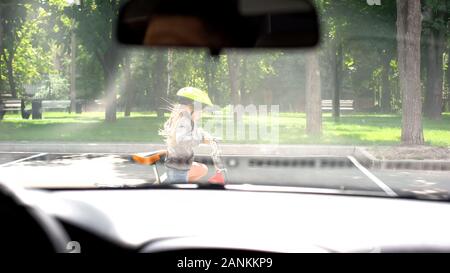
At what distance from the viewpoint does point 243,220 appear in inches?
90.7

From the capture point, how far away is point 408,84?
58.8 ft

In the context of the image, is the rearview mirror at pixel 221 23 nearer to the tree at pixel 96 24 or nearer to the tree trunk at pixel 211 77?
the tree at pixel 96 24

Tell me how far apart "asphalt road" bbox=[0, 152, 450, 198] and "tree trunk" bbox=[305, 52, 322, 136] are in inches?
273

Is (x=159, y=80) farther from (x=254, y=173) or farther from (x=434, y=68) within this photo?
(x=254, y=173)

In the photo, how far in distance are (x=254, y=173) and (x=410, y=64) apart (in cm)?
657

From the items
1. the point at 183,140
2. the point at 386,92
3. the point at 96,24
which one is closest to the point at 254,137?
the point at 96,24

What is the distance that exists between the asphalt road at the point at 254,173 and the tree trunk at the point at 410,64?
2.69 metres

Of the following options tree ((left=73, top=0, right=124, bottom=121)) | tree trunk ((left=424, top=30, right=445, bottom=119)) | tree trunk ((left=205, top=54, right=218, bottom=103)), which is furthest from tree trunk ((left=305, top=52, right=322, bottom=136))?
tree trunk ((left=205, top=54, right=218, bottom=103))

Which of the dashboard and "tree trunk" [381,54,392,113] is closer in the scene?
the dashboard

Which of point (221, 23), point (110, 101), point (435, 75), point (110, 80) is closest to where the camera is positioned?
point (221, 23)

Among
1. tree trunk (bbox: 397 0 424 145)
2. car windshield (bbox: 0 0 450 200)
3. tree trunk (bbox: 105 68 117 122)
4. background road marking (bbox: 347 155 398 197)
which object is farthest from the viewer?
tree trunk (bbox: 105 68 117 122)

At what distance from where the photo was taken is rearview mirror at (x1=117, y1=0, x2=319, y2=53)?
3318mm

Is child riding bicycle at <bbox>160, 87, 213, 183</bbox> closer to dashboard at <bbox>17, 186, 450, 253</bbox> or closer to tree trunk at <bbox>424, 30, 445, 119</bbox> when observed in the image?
dashboard at <bbox>17, 186, 450, 253</bbox>
